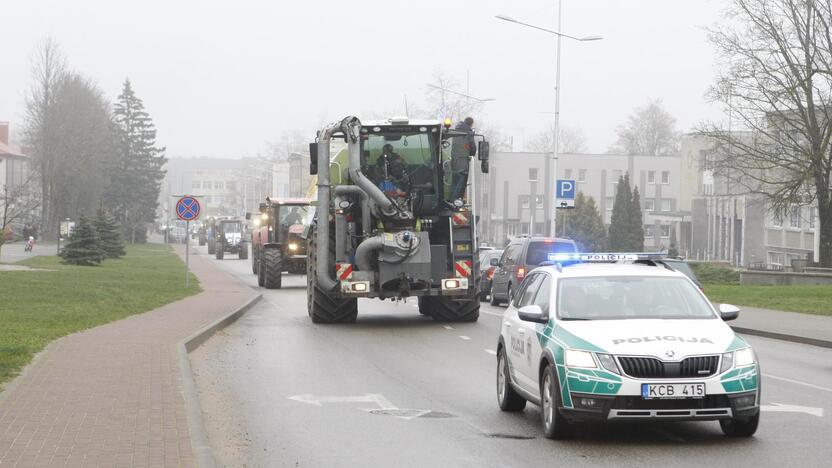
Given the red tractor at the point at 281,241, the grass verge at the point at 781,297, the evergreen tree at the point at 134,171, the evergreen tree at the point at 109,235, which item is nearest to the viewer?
the grass verge at the point at 781,297

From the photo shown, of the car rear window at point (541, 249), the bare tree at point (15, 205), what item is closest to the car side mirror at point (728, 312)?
the car rear window at point (541, 249)

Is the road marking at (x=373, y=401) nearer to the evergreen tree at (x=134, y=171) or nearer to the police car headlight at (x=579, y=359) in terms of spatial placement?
the police car headlight at (x=579, y=359)

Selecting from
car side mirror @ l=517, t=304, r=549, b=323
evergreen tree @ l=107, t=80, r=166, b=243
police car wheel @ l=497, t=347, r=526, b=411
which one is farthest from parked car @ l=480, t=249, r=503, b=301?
evergreen tree @ l=107, t=80, r=166, b=243

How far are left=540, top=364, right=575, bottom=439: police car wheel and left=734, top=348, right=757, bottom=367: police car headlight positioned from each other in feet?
4.62

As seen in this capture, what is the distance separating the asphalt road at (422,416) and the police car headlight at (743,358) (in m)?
0.66

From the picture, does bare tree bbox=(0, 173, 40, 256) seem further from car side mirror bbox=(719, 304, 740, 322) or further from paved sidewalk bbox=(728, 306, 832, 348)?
car side mirror bbox=(719, 304, 740, 322)

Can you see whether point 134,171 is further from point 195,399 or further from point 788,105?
point 195,399

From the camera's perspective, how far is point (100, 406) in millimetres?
11195

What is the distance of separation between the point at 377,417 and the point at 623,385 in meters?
3.01

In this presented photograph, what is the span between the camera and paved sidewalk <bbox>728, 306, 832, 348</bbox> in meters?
21.5

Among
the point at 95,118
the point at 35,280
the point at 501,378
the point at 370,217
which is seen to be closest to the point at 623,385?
the point at 501,378

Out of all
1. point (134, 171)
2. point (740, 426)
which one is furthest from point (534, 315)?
point (134, 171)

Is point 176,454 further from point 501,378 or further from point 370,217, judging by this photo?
point 370,217

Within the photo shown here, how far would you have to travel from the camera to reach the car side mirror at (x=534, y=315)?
1059 cm
